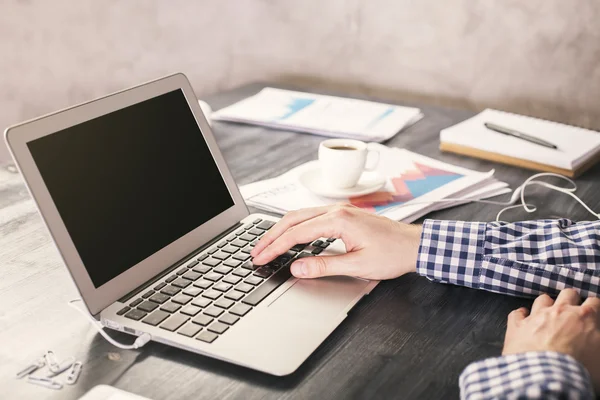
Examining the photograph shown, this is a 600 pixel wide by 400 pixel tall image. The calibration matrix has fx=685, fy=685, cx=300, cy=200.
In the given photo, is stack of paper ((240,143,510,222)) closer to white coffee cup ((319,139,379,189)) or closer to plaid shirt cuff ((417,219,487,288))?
white coffee cup ((319,139,379,189))

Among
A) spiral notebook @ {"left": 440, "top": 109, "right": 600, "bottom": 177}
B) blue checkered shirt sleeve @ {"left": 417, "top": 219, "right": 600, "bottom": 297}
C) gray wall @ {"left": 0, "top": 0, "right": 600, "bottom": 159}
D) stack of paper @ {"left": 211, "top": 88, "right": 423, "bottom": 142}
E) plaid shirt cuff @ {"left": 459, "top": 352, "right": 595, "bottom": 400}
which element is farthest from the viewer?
gray wall @ {"left": 0, "top": 0, "right": 600, "bottom": 159}

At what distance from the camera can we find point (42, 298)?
0.89 metres

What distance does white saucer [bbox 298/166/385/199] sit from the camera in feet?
3.94

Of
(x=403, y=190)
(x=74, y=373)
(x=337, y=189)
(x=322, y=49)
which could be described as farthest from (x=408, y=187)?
(x=322, y=49)

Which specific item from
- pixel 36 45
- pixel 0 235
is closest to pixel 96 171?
pixel 0 235

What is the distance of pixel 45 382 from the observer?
28.8 inches

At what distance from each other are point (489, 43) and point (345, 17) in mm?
450

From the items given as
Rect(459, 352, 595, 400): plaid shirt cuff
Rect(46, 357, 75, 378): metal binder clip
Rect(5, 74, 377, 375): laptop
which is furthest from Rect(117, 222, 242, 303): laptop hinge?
Rect(459, 352, 595, 400): plaid shirt cuff

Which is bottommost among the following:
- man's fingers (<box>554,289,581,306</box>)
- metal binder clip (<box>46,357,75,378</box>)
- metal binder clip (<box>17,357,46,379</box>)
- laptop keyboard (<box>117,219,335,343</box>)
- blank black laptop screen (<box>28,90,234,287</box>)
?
man's fingers (<box>554,289,581,306</box>)

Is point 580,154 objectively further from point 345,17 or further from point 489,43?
point 345,17

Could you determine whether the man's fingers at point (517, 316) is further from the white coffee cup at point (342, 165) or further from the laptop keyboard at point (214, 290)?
the white coffee cup at point (342, 165)

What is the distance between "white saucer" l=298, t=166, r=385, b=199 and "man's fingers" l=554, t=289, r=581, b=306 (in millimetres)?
430

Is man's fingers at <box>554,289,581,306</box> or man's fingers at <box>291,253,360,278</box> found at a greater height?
man's fingers at <box>291,253,360,278</box>

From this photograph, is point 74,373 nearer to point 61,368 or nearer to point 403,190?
point 61,368
